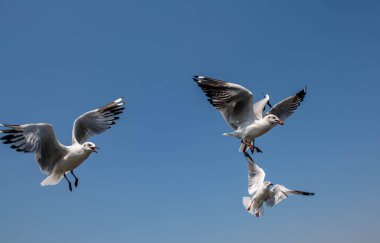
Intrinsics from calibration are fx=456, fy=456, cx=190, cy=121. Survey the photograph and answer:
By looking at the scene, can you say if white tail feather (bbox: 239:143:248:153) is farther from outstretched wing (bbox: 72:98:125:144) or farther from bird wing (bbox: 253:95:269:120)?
outstretched wing (bbox: 72:98:125:144)

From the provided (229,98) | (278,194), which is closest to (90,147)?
(229,98)

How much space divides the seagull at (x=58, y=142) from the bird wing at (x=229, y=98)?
7.06 feet

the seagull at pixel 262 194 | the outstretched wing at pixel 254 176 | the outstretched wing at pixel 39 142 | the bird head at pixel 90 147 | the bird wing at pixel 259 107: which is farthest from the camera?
the outstretched wing at pixel 254 176

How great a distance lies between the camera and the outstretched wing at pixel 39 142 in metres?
8.82

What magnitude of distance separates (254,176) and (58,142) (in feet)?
19.6

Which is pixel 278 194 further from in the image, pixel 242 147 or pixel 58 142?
pixel 58 142

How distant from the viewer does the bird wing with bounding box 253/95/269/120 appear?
12094 millimetres

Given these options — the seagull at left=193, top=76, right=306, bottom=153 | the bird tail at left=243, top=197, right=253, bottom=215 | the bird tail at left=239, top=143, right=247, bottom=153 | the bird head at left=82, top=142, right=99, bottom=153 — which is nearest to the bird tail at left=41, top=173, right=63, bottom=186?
the bird head at left=82, top=142, right=99, bottom=153

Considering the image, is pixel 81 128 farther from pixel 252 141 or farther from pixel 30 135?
pixel 252 141

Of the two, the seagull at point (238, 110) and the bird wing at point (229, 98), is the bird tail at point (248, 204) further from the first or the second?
the bird wing at point (229, 98)

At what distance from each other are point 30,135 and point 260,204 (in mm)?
6685

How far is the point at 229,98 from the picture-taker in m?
11.4

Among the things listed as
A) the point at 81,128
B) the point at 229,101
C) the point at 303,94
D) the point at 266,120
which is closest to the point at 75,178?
the point at 81,128

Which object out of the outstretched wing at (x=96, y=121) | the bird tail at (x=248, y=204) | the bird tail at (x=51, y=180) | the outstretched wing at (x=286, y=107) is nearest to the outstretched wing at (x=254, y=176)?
the bird tail at (x=248, y=204)
